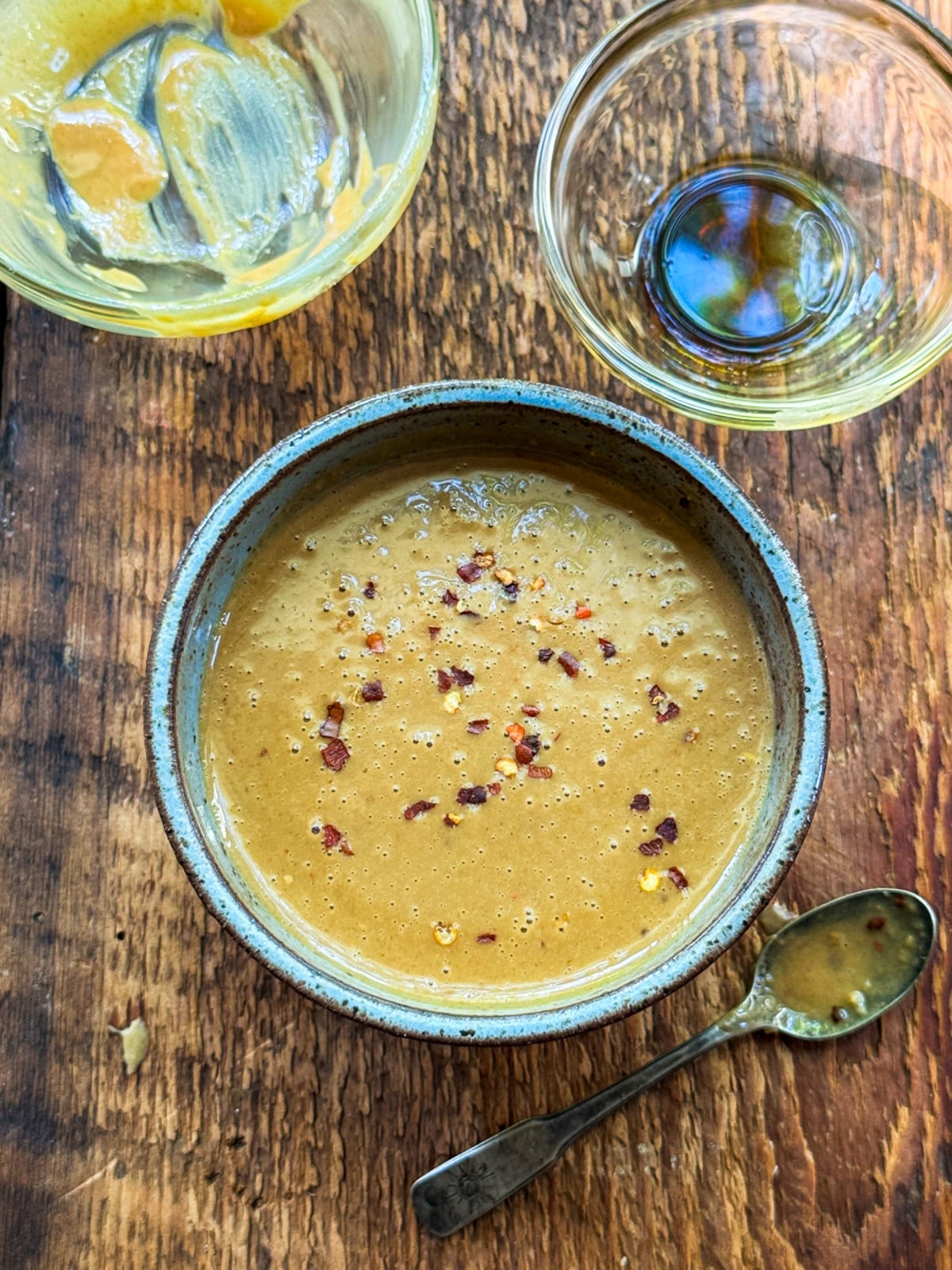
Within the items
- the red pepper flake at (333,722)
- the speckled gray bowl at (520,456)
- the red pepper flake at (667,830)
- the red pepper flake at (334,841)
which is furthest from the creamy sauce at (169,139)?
the red pepper flake at (667,830)

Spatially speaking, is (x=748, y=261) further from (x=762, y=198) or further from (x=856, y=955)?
(x=856, y=955)

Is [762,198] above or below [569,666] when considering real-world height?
above

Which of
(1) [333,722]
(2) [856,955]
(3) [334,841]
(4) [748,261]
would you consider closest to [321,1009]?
(3) [334,841]

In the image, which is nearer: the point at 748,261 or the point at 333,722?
the point at 333,722

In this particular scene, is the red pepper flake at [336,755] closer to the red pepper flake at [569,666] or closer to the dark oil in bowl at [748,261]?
the red pepper flake at [569,666]

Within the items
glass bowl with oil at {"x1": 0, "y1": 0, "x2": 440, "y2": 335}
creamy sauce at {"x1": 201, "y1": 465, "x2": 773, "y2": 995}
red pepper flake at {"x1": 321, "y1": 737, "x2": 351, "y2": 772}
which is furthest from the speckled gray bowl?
glass bowl with oil at {"x1": 0, "y1": 0, "x2": 440, "y2": 335}

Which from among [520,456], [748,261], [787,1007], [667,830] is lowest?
[787,1007]

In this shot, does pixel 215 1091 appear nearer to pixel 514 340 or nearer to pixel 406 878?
pixel 406 878
